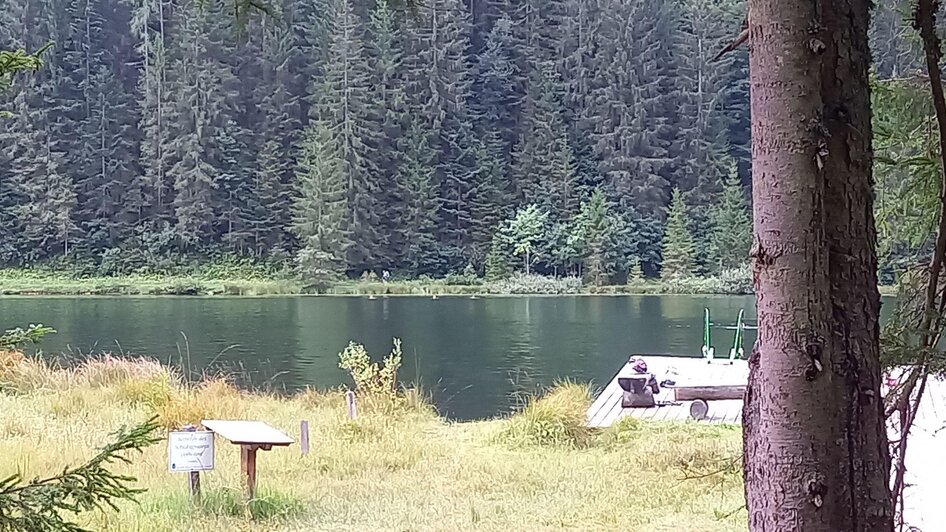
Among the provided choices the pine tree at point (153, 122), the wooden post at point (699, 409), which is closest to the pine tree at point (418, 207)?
the pine tree at point (153, 122)

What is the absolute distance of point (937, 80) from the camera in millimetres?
1212

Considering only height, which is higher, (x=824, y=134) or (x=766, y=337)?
(x=824, y=134)

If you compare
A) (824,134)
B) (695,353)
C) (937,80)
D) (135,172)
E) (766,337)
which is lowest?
(695,353)

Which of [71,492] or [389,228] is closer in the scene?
[71,492]

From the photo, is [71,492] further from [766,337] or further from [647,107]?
[647,107]

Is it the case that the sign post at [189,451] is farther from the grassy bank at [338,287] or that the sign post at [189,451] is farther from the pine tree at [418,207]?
the pine tree at [418,207]

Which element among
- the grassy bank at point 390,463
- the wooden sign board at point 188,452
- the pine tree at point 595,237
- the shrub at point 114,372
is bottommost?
Result: the grassy bank at point 390,463

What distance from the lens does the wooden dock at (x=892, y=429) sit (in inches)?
127

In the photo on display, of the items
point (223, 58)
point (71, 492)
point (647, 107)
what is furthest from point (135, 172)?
point (71, 492)

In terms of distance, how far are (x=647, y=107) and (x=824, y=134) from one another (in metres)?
25.3

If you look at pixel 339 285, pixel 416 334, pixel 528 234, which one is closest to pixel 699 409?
pixel 416 334

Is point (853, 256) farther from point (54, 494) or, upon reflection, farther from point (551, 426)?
point (551, 426)

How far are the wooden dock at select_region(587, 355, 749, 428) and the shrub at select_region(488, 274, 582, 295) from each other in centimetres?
1373

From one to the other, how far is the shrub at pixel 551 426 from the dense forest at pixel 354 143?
18.3 metres
